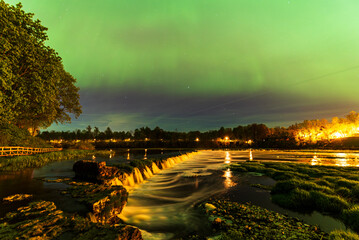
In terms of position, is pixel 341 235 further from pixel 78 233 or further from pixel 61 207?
pixel 61 207

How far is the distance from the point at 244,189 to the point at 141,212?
799 cm

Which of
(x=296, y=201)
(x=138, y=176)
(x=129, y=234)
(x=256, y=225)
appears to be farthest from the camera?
(x=138, y=176)

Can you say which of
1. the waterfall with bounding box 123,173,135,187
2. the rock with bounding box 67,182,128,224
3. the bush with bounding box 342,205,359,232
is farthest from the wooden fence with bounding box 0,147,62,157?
the bush with bounding box 342,205,359,232

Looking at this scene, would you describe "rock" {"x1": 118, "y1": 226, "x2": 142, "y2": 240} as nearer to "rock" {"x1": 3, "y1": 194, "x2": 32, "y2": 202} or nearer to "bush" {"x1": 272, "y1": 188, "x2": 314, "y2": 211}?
"rock" {"x1": 3, "y1": 194, "x2": 32, "y2": 202}

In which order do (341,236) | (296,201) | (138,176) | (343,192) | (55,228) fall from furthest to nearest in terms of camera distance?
(138,176) → (343,192) → (296,201) → (341,236) → (55,228)

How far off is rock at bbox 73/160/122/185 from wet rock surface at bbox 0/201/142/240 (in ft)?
21.0

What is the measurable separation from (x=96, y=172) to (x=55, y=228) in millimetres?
8670

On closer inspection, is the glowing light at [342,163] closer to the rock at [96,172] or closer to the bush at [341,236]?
the bush at [341,236]

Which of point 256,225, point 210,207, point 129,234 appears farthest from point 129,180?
point 256,225

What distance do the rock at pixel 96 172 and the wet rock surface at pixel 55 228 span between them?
641 cm

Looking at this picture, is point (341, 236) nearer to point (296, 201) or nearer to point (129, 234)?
point (296, 201)

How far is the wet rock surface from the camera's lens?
472 cm

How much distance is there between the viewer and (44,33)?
71.9ft

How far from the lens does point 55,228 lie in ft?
16.7
